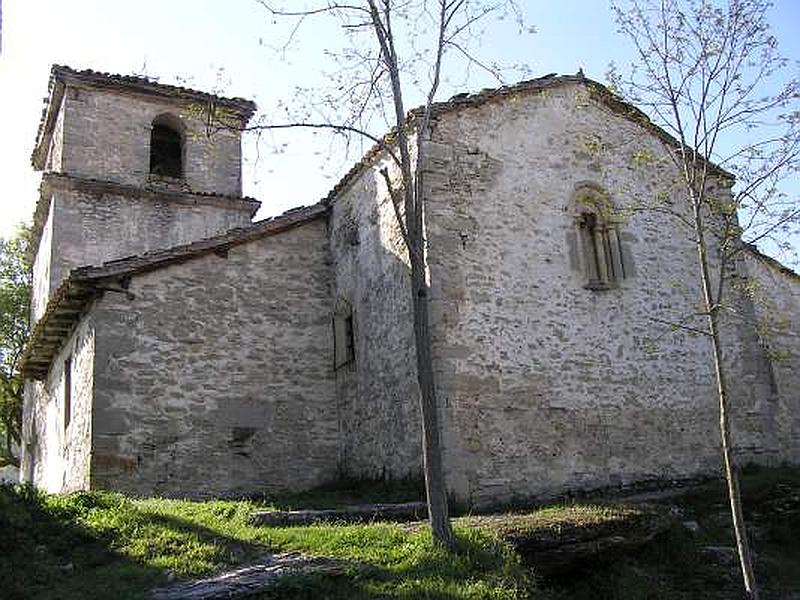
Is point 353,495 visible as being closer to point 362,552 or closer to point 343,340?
point 343,340

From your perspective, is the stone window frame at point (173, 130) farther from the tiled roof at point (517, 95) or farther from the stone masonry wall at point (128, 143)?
the tiled roof at point (517, 95)

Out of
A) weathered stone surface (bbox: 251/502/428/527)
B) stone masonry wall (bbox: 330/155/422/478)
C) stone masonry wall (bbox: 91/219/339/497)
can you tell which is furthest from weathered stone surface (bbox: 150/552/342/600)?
stone masonry wall (bbox: 91/219/339/497)

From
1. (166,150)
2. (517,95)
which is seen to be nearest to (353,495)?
(517,95)

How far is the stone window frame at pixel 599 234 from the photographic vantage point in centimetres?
1303

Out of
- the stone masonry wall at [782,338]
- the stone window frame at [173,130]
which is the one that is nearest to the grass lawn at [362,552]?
the stone masonry wall at [782,338]

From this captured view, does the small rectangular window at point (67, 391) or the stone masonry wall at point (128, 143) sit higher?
→ the stone masonry wall at point (128, 143)

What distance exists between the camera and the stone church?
37.8 ft

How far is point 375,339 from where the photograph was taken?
41.9ft

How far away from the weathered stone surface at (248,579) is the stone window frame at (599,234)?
733cm

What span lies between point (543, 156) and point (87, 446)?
8.38 meters

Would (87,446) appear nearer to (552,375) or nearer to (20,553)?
(20,553)

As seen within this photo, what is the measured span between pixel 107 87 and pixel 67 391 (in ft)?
25.9

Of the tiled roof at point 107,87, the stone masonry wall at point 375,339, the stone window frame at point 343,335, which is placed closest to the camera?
the stone masonry wall at point 375,339

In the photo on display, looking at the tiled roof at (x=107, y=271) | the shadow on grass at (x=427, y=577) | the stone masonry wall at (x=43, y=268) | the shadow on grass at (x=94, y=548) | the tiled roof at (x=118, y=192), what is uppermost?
the tiled roof at (x=118, y=192)
